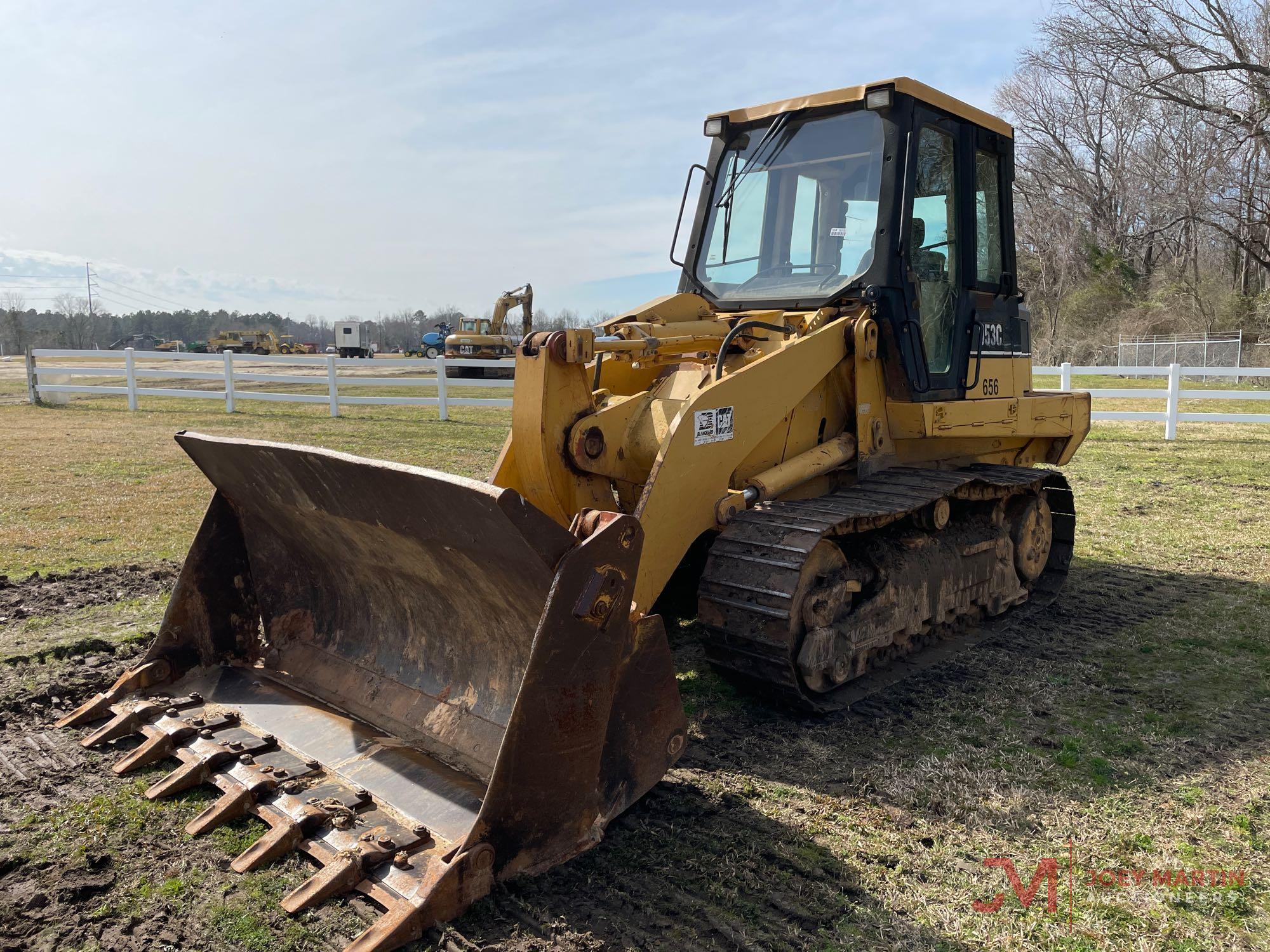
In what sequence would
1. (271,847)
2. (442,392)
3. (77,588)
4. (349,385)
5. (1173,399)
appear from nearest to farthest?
(271,847), (77,588), (1173,399), (442,392), (349,385)

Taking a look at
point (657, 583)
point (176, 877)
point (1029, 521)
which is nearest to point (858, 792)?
point (657, 583)

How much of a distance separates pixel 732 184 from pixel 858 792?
3.82 m

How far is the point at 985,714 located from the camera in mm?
4711

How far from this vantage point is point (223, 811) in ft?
11.2

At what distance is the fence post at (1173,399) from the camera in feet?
49.1

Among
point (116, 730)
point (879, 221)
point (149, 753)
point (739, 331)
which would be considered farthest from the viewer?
point (879, 221)

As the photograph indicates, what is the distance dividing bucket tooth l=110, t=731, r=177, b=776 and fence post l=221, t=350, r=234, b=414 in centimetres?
1602

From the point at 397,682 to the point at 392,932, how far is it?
5.10 ft

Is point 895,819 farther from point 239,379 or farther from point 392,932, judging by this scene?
point 239,379

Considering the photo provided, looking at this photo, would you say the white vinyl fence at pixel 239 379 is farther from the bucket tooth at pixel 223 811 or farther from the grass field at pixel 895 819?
the bucket tooth at pixel 223 811

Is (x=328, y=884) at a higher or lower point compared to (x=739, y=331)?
lower

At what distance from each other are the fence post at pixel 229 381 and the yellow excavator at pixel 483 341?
15.7 metres

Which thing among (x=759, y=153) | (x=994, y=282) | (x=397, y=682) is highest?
(x=759, y=153)

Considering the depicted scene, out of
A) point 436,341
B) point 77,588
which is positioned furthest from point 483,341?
point 77,588
